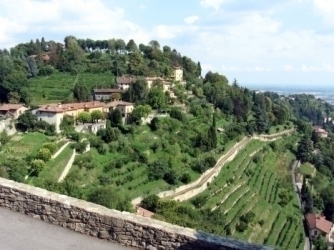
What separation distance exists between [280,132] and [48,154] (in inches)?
1574

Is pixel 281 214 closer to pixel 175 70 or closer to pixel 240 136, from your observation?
pixel 240 136

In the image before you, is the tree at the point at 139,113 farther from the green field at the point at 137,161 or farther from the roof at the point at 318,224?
the roof at the point at 318,224

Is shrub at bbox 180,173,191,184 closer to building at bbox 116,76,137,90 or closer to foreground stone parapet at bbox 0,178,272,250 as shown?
building at bbox 116,76,137,90

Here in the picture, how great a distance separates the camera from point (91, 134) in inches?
1437

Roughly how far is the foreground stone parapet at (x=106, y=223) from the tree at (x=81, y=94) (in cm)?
4168

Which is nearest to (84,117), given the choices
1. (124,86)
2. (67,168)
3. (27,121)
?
(27,121)

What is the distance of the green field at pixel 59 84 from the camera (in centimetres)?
4878

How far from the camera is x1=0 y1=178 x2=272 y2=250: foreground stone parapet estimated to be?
519cm

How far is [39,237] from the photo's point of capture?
18.6 ft

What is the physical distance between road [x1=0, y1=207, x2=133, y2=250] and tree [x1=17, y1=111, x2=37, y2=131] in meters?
31.0

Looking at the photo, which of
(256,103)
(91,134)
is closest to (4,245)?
(91,134)

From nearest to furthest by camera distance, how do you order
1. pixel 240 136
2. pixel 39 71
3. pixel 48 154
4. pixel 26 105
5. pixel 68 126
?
pixel 48 154, pixel 68 126, pixel 26 105, pixel 240 136, pixel 39 71

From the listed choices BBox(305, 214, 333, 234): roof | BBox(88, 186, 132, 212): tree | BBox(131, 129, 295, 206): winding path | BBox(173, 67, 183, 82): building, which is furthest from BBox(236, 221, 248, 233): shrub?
BBox(173, 67, 183, 82): building

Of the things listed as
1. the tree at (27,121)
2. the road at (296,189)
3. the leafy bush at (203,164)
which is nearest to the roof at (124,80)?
the tree at (27,121)
